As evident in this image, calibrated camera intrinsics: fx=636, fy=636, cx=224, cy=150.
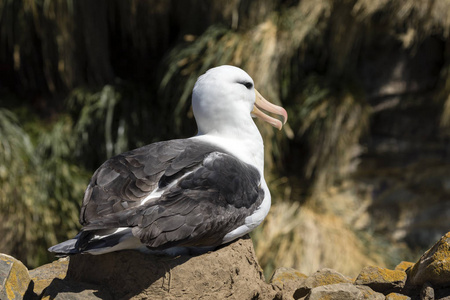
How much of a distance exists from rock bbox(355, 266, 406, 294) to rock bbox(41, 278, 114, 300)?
101 centimetres

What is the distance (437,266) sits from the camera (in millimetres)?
2277

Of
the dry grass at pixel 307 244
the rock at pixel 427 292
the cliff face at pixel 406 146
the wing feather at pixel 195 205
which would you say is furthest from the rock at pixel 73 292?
the cliff face at pixel 406 146

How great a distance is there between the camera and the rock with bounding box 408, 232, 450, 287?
2268 millimetres

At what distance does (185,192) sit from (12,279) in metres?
0.72

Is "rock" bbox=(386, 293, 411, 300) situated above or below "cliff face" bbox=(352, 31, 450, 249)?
above

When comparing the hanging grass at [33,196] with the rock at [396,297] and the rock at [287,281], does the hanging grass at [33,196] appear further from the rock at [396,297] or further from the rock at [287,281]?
the rock at [396,297]

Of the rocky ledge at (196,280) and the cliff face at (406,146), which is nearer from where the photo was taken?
the rocky ledge at (196,280)

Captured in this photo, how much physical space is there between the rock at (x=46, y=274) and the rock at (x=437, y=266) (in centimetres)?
154

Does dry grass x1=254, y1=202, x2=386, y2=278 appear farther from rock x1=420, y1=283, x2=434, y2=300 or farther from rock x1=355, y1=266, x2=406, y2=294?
rock x1=420, y1=283, x2=434, y2=300

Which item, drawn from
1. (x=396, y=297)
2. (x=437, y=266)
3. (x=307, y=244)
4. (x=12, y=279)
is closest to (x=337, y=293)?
(x=396, y=297)

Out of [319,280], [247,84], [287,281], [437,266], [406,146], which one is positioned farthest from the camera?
[406,146]

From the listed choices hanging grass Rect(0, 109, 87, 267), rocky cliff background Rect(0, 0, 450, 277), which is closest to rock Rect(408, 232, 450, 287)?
rocky cliff background Rect(0, 0, 450, 277)

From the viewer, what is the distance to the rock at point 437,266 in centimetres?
227

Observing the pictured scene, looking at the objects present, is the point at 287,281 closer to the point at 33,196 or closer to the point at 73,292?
the point at 73,292
